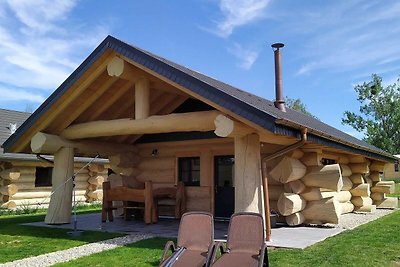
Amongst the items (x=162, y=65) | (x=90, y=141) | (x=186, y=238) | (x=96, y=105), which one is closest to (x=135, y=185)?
(x=90, y=141)

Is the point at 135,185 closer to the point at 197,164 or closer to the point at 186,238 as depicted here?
the point at 197,164

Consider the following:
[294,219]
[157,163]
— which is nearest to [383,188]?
[294,219]

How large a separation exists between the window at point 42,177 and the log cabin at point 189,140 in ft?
21.4

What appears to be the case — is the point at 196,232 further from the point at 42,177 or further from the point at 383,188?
the point at 42,177

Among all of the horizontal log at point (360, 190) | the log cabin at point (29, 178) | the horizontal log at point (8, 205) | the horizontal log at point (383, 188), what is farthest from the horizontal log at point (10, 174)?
the horizontal log at point (383, 188)

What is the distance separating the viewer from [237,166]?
26.0ft

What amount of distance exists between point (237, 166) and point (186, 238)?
2.58 m

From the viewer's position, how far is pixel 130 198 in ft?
37.2

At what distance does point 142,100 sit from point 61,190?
3.72 metres

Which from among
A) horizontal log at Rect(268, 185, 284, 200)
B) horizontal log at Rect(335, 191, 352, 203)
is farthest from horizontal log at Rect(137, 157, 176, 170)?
horizontal log at Rect(335, 191, 352, 203)

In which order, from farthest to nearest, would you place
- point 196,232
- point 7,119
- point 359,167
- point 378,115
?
point 378,115 < point 7,119 < point 359,167 < point 196,232

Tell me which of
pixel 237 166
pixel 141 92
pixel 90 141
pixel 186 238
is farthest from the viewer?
pixel 90 141

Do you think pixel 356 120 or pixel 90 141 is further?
pixel 356 120

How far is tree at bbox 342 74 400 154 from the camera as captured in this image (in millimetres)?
41812
